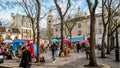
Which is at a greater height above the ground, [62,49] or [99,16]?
[99,16]

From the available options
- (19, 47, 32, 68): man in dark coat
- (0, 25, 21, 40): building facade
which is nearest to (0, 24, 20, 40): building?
(0, 25, 21, 40): building facade

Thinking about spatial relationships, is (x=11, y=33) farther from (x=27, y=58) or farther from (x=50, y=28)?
(x=27, y=58)

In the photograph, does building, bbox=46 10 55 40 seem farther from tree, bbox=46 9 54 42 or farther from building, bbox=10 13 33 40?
building, bbox=10 13 33 40

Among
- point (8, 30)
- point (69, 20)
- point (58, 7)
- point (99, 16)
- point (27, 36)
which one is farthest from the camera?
point (27, 36)

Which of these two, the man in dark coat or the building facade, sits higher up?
the building facade

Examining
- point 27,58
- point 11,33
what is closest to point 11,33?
point 11,33

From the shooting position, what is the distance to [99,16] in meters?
79.1

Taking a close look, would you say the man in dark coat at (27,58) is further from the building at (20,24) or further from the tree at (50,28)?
the building at (20,24)

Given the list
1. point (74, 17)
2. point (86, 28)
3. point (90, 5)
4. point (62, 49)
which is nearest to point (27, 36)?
point (86, 28)

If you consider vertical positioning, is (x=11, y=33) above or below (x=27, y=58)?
above

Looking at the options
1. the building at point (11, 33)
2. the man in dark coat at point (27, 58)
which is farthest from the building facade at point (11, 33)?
the man in dark coat at point (27, 58)

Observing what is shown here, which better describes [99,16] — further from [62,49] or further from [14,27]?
[62,49]

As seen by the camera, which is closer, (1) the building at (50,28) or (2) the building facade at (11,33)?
(2) the building facade at (11,33)

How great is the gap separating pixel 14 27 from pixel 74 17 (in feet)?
145
